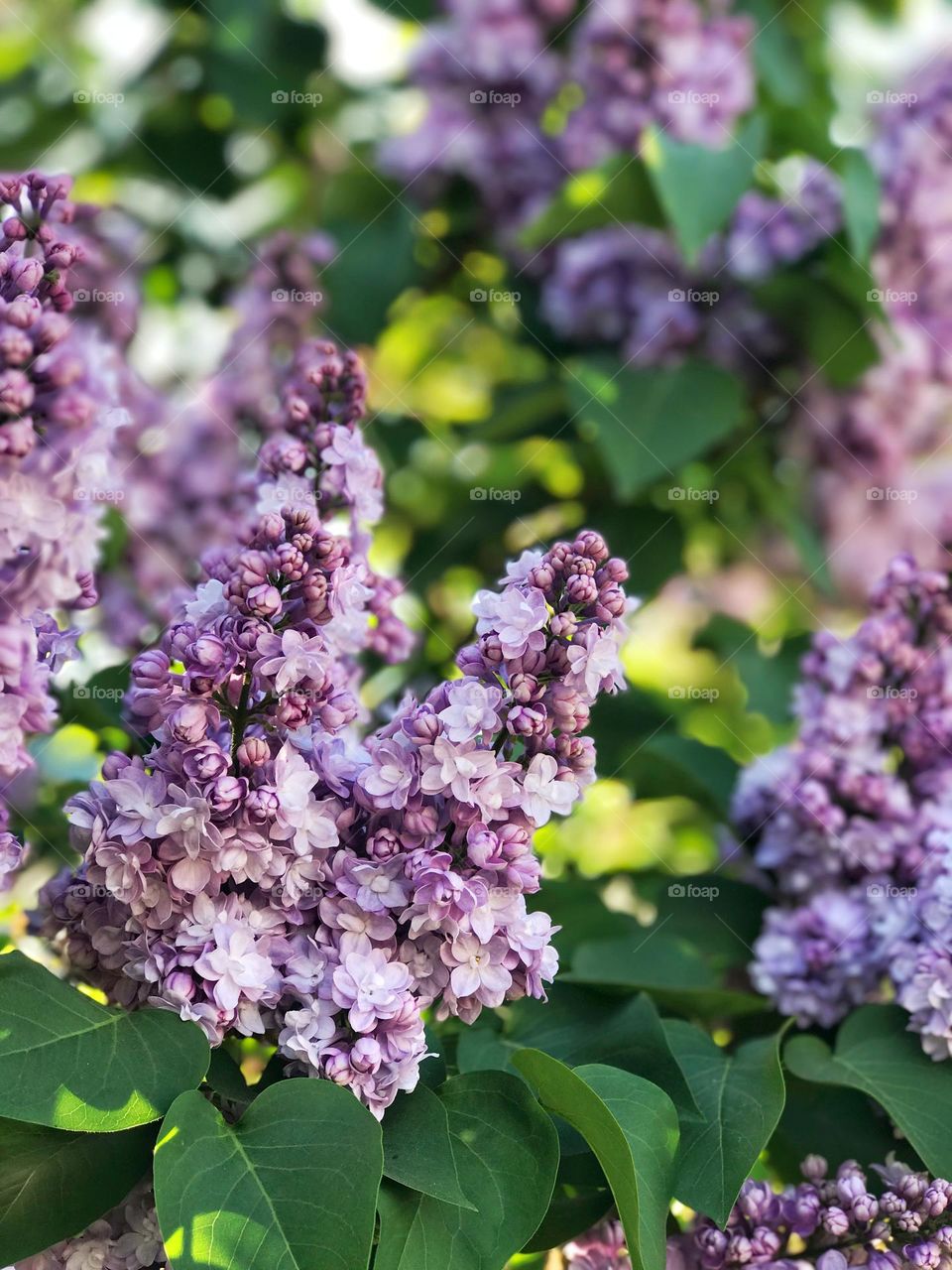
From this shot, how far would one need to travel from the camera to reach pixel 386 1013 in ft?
2.91

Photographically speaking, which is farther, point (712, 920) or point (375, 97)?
point (375, 97)

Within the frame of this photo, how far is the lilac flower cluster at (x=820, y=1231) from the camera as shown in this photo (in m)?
1.00

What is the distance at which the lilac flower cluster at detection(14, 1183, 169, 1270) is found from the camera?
0.93 meters

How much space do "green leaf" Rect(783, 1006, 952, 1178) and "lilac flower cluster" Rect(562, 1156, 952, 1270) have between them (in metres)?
0.03

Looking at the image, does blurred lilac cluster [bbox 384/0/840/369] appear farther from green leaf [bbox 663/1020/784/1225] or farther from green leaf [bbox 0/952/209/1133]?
green leaf [bbox 0/952/209/1133]

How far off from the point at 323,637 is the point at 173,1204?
0.37 metres

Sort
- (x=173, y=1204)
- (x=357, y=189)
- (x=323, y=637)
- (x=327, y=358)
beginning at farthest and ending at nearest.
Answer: (x=357, y=189) → (x=327, y=358) → (x=323, y=637) → (x=173, y=1204)

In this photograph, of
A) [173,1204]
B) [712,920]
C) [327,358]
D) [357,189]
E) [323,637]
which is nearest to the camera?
[173,1204]

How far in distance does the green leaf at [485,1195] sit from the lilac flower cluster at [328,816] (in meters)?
0.07

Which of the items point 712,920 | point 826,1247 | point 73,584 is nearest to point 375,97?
point 712,920

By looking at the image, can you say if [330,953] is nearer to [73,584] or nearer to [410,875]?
[410,875]

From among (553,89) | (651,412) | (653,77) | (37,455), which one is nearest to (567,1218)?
(37,455)

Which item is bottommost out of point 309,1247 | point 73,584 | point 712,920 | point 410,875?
point 712,920

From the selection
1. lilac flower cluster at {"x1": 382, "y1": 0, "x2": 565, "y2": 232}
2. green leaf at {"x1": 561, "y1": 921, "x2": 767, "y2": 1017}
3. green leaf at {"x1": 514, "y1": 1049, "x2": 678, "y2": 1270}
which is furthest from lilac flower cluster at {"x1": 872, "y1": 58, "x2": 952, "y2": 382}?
green leaf at {"x1": 514, "y1": 1049, "x2": 678, "y2": 1270}
